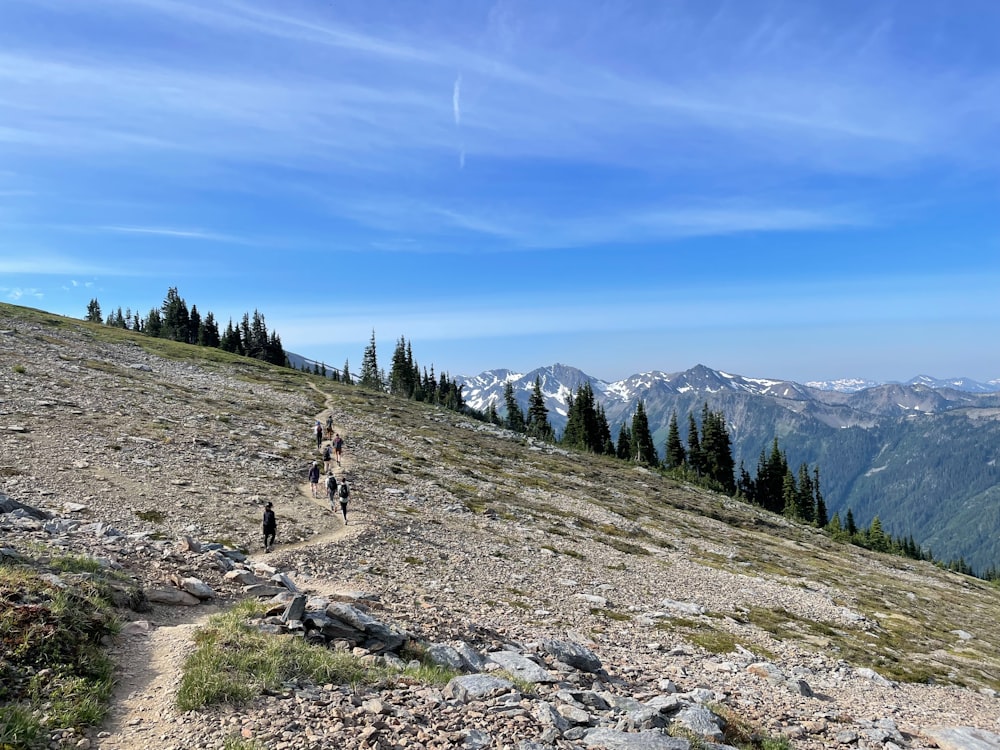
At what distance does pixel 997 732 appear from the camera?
16.2 m

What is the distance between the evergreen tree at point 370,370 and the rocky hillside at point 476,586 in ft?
264

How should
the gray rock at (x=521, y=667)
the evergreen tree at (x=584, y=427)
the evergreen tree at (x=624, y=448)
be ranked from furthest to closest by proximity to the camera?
the evergreen tree at (x=624, y=448) → the evergreen tree at (x=584, y=427) → the gray rock at (x=521, y=667)

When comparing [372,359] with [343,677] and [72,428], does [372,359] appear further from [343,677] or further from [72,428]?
[343,677]

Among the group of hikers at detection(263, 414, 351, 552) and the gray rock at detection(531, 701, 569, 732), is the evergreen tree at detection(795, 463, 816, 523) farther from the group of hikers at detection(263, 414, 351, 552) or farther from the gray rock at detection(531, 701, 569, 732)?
the gray rock at detection(531, 701, 569, 732)

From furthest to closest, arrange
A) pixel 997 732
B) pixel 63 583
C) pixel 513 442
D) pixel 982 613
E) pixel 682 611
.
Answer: pixel 513 442 < pixel 982 613 < pixel 682 611 < pixel 997 732 < pixel 63 583

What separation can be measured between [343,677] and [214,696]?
84.2 inches

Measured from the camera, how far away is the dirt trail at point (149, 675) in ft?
24.3

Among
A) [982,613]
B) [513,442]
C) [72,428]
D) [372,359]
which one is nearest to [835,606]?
[982,613]

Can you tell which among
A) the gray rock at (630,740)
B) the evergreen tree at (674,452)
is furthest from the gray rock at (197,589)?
the evergreen tree at (674,452)

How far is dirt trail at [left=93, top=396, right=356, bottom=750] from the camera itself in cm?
741

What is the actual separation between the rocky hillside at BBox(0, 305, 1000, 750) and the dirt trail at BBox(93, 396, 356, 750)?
0.16 ft

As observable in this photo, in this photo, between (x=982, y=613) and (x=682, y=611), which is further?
(x=982, y=613)

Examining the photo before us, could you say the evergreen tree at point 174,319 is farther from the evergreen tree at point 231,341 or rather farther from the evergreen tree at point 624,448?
the evergreen tree at point 624,448

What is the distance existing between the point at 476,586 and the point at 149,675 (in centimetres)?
1468
